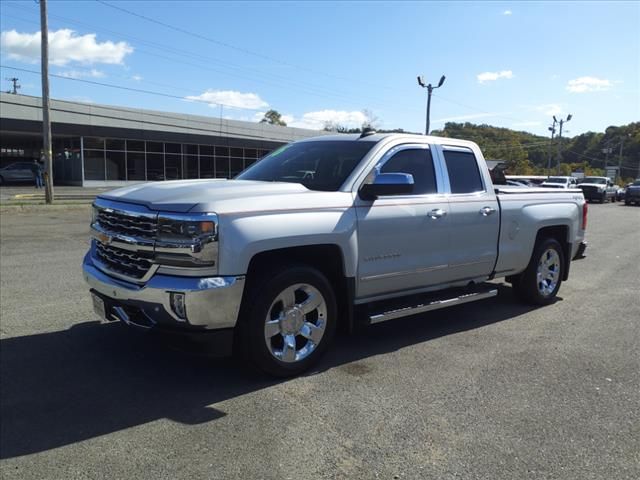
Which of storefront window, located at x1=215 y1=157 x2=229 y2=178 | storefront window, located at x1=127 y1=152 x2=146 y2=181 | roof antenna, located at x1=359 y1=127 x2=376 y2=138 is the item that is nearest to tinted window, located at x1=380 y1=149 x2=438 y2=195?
roof antenna, located at x1=359 y1=127 x2=376 y2=138

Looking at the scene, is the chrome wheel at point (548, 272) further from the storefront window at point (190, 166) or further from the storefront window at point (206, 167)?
the storefront window at point (206, 167)

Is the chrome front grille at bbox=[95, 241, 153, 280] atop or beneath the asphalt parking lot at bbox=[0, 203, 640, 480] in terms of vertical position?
atop

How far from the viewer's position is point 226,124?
47812 mm

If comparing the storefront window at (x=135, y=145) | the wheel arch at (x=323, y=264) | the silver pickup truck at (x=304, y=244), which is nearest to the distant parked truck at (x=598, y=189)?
the storefront window at (x=135, y=145)

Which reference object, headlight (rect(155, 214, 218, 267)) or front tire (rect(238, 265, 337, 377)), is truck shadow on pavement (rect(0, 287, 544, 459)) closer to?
front tire (rect(238, 265, 337, 377))

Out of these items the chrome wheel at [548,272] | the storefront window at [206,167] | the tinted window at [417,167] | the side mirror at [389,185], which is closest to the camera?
the side mirror at [389,185]

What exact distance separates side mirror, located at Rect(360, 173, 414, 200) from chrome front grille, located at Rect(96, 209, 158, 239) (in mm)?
1780

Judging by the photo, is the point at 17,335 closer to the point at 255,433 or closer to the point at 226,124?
the point at 255,433

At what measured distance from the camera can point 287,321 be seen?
421cm

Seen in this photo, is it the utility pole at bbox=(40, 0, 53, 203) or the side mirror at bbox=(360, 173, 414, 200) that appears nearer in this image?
the side mirror at bbox=(360, 173, 414, 200)

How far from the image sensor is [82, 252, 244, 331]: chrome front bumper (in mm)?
3699

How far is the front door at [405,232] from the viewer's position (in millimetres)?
4672

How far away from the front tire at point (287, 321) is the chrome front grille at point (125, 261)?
2.53 ft

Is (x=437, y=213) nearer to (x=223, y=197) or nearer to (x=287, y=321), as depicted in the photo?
(x=287, y=321)
